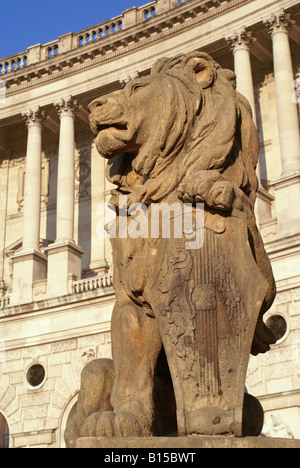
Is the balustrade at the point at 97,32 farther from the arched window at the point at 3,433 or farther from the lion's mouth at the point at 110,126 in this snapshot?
the lion's mouth at the point at 110,126

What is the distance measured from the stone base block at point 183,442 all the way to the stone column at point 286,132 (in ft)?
56.0

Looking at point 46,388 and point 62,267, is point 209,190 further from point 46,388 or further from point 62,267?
point 62,267

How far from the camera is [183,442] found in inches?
133

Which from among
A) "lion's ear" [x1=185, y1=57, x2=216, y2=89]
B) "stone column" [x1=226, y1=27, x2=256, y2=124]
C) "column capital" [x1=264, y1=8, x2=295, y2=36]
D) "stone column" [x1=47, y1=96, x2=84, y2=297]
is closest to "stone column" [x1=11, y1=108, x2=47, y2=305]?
"stone column" [x1=47, y1=96, x2=84, y2=297]

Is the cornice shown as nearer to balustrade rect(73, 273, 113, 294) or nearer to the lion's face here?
balustrade rect(73, 273, 113, 294)

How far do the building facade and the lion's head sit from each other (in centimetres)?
1358

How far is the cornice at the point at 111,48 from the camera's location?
26.9 m

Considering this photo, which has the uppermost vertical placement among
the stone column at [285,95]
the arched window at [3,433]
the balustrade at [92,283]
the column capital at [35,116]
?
the column capital at [35,116]

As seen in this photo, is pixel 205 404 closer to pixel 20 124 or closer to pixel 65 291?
pixel 65 291

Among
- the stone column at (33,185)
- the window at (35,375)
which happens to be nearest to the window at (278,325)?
the window at (35,375)

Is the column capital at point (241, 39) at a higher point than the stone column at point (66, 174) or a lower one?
higher

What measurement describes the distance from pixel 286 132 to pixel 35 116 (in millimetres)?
12277

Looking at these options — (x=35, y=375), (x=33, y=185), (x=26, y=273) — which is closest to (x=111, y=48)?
(x=33, y=185)

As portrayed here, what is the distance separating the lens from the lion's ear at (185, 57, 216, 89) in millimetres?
4336
